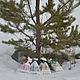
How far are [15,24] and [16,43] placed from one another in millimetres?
417

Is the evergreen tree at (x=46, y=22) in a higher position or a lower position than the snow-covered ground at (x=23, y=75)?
higher

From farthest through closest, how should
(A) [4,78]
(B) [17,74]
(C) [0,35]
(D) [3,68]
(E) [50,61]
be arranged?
(C) [0,35] < (E) [50,61] < (D) [3,68] < (B) [17,74] < (A) [4,78]

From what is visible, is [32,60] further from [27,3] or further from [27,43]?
[27,3]

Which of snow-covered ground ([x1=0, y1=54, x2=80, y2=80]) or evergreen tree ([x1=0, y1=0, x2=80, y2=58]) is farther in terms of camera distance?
evergreen tree ([x1=0, y1=0, x2=80, y2=58])

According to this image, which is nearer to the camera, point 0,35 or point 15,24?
point 15,24

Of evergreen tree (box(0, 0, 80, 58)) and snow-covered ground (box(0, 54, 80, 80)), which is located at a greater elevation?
evergreen tree (box(0, 0, 80, 58))

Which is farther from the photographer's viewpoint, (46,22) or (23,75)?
(46,22)

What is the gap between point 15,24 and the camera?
6.00 metres

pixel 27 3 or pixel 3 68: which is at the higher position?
pixel 27 3

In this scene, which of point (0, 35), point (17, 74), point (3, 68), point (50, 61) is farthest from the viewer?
point (0, 35)

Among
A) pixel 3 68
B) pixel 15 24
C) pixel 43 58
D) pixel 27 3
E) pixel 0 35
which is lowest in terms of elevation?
pixel 3 68

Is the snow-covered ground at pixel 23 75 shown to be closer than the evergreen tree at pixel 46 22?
Yes

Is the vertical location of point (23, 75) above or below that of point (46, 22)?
below

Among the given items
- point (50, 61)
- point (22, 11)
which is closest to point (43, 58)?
point (50, 61)
